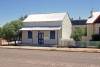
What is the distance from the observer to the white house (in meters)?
47.8

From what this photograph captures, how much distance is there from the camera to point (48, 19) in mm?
49344

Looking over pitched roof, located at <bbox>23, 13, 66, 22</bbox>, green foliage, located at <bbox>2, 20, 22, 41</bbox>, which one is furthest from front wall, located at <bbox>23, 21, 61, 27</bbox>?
green foliage, located at <bbox>2, 20, 22, 41</bbox>

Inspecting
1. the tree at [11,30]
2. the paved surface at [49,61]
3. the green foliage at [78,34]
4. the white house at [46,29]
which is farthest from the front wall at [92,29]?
the paved surface at [49,61]

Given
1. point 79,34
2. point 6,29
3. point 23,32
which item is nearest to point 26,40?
point 23,32

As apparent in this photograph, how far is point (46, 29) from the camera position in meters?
47.6

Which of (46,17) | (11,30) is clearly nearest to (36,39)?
(46,17)

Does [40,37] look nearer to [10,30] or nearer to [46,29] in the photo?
[46,29]

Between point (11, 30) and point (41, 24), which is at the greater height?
point (41, 24)

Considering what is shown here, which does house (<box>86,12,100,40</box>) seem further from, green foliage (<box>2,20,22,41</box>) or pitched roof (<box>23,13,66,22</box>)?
green foliage (<box>2,20,22,41</box>)

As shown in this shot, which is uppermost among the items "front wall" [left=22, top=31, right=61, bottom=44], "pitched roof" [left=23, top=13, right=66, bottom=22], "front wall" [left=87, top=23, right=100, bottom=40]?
"pitched roof" [left=23, top=13, right=66, bottom=22]

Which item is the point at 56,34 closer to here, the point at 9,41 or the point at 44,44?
the point at 44,44

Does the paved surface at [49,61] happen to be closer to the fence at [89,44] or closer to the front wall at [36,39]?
the fence at [89,44]

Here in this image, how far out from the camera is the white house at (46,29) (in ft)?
157

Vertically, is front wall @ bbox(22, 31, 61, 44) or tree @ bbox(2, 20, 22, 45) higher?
tree @ bbox(2, 20, 22, 45)
